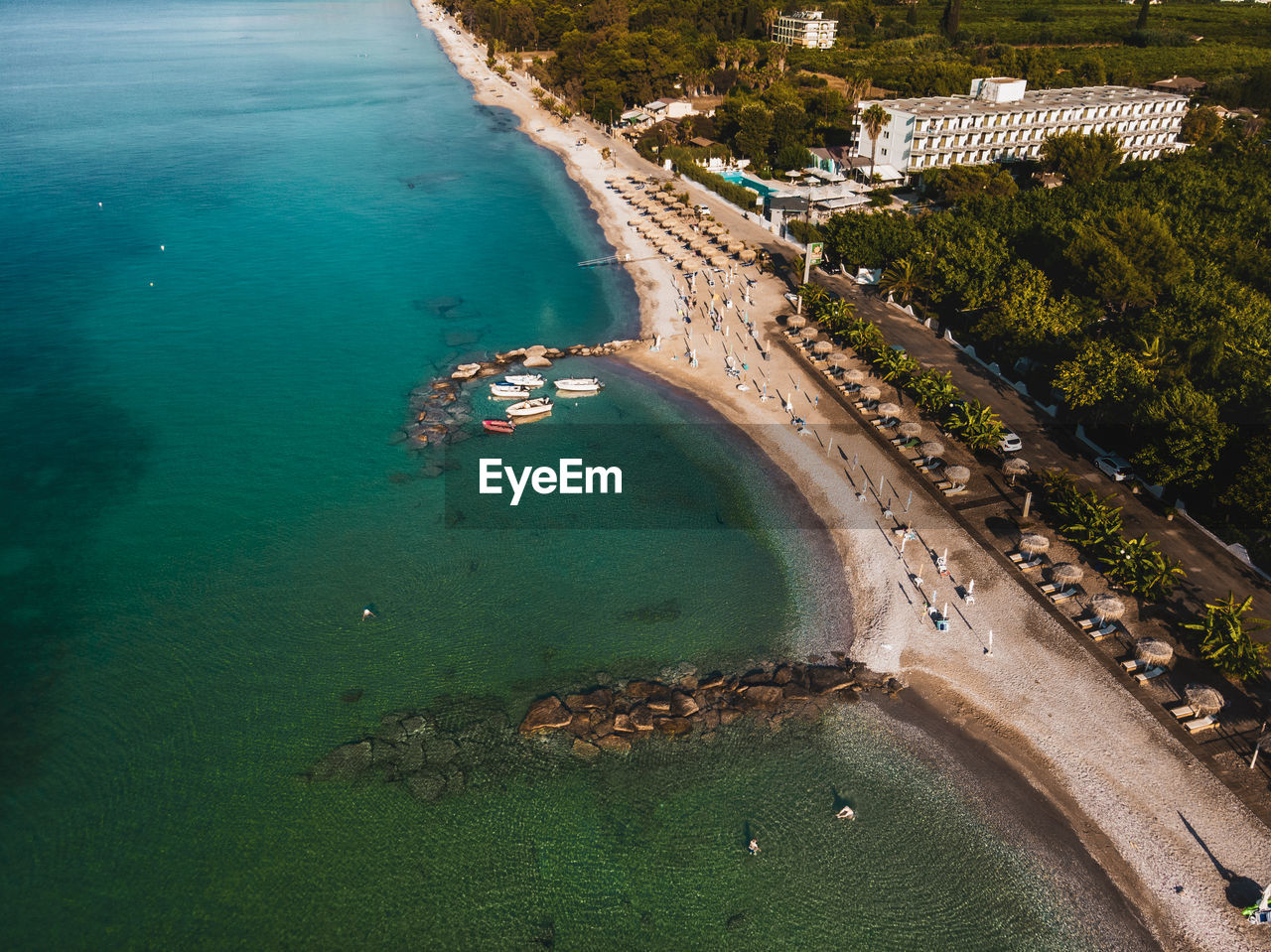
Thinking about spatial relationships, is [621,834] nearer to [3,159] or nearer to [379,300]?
[379,300]

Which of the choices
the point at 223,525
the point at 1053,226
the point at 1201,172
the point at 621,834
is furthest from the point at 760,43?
the point at 621,834

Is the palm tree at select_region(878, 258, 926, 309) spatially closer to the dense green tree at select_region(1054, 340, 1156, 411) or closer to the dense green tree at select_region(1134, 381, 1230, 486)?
the dense green tree at select_region(1054, 340, 1156, 411)

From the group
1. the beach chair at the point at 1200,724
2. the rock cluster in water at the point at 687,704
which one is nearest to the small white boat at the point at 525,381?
the rock cluster in water at the point at 687,704

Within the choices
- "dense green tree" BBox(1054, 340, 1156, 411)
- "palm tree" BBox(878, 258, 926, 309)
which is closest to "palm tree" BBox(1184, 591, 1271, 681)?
"dense green tree" BBox(1054, 340, 1156, 411)

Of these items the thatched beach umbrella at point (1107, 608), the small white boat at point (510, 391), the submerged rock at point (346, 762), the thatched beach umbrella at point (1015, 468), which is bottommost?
the submerged rock at point (346, 762)

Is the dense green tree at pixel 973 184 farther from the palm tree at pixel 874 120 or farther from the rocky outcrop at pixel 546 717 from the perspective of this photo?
the rocky outcrop at pixel 546 717

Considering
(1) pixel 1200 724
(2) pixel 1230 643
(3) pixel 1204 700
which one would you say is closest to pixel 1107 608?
(2) pixel 1230 643
